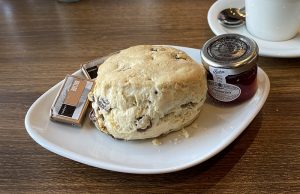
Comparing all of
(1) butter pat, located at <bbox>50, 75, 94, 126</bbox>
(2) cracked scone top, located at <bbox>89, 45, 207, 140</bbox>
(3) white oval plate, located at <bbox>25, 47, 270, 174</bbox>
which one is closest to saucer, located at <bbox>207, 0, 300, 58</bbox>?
(3) white oval plate, located at <bbox>25, 47, 270, 174</bbox>

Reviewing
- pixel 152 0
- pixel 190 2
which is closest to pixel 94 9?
pixel 152 0

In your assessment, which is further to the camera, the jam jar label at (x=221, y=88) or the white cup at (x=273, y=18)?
the white cup at (x=273, y=18)

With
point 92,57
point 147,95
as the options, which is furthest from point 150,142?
point 92,57

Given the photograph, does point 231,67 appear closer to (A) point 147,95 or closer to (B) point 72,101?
(A) point 147,95

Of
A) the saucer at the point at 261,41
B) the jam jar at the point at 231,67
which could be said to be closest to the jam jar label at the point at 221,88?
the jam jar at the point at 231,67

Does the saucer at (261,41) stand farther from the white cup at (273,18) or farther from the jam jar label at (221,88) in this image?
the jam jar label at (221,88)

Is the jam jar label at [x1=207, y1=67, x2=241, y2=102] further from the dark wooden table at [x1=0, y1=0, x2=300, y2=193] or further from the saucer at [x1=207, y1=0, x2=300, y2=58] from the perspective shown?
the saucer at [x1=207, y1=0, x2=300, y2=58]
